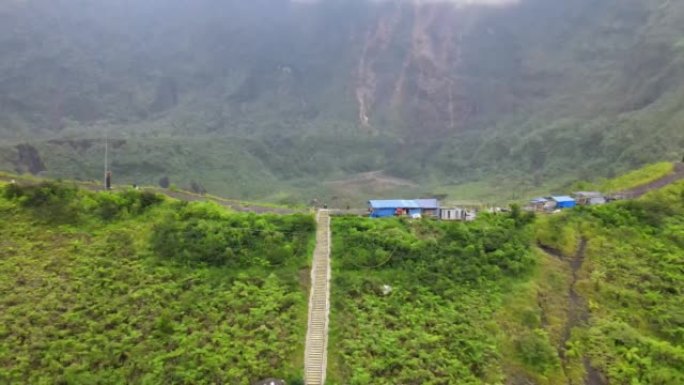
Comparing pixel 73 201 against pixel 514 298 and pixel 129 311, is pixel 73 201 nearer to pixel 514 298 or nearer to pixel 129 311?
pixel 129 311

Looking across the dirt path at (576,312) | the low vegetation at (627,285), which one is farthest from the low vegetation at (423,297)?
the low vegetation at (627,285)

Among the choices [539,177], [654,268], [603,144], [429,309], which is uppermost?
[603,144]

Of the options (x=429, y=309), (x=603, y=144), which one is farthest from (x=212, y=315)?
(x=603, y=144)

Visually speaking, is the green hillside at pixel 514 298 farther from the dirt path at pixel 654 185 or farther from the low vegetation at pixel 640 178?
the low vegetation at pixel 640 178

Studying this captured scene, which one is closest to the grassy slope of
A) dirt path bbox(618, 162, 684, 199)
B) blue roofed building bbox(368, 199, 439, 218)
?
blue roofed building bbox(368, 199, 439, 218)

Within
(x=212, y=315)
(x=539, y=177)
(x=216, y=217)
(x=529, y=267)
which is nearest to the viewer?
(x=212, y=315)

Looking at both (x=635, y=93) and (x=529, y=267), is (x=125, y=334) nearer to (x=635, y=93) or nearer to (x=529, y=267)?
(x=529, y=267)
